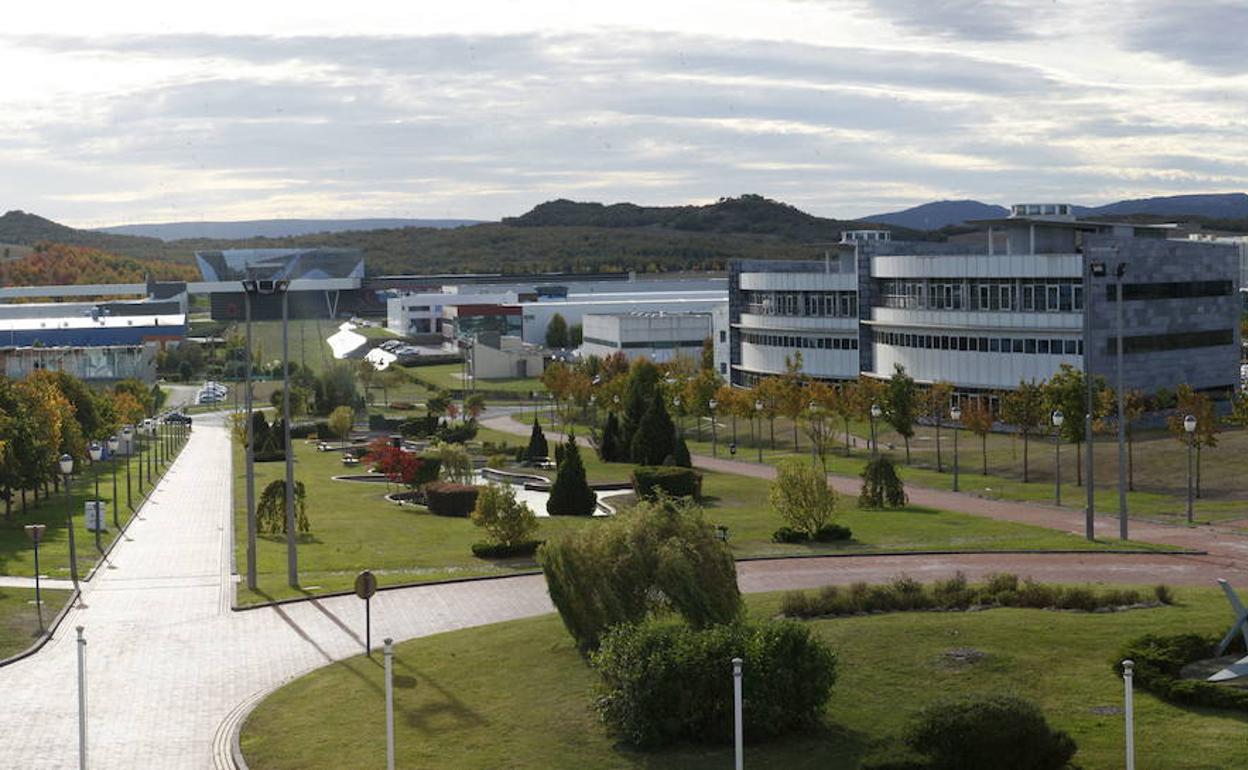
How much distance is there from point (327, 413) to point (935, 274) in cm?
4499

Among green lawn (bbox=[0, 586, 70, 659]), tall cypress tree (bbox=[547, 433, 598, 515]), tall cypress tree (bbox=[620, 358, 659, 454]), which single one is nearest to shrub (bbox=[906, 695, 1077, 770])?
green lawn (bbox=[0, 586, 70, 659])

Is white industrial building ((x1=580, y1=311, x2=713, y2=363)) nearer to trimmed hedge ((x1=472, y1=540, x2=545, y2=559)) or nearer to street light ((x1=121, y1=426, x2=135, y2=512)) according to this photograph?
street light ((x1=121, y1=426, x2=135, y2=512))

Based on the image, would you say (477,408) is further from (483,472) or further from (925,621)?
(925,621)

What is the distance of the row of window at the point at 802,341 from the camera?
99.6 metres

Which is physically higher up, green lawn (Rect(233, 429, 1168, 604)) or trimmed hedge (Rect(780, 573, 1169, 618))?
trimmed hedge (Rect(780, 573, 1169, 618))

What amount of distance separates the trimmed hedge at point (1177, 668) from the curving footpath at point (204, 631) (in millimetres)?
11645

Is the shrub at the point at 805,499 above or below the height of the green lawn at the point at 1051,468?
above

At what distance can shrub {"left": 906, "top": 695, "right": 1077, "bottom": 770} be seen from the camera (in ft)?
69.0

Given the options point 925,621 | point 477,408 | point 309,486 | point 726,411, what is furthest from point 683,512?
point 477,408

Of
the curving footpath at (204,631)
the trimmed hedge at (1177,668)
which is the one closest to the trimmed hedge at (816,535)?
the curving footpath at (204,631)

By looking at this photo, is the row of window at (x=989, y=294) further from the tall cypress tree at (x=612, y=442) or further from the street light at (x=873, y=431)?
the tall cypress tree at (x=612, y=442)

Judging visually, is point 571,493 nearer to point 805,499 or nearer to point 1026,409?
point 805,499

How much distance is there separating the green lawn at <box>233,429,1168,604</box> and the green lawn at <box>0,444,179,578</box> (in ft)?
15.2

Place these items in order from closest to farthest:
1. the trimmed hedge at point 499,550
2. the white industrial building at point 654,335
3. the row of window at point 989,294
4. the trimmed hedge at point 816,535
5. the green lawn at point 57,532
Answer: the trimmed hedge at point 499,550
the green lawn at point 57,532
the trimmed hedge at point 816,535
the row of window at point 989,294
the white industrial building at point 654,335
